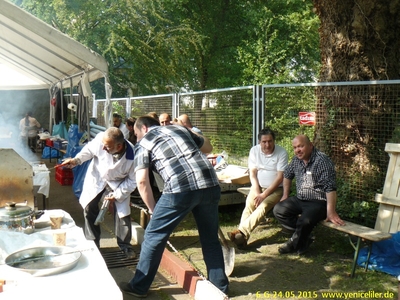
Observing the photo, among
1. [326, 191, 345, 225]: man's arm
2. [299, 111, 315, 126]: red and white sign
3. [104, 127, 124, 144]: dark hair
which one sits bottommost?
[326, 191, 345, 225]: man's arm

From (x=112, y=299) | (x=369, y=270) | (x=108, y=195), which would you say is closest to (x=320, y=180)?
(x=369, y=270)

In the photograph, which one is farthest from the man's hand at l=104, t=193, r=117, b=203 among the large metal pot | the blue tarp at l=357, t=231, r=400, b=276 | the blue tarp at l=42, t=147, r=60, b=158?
the blue tarp at l=42, t=147, r=60, b=158

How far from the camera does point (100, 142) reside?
197 inches

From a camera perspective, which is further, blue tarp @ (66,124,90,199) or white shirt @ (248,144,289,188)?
blue tarp @ (66,124,90,199)

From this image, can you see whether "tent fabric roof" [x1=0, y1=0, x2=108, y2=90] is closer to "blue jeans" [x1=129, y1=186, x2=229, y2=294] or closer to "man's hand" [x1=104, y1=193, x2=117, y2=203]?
"man's hand" [x1=104, y1=193, x2=117, y2=203]

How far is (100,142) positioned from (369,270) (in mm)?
3266

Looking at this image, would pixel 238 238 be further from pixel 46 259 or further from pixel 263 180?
pixel 46 259

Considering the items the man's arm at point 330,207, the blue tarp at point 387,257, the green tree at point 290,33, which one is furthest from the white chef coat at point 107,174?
the green tree at point 290,33

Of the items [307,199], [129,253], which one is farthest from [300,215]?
[129,253]

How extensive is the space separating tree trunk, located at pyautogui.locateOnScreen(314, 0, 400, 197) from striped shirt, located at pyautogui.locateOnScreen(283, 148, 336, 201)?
1132 mm

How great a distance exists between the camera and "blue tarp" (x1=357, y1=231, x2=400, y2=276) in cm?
478

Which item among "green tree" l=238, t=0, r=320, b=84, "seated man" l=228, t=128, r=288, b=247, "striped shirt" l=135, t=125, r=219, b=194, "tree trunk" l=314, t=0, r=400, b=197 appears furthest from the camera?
"green tree" l=238, t=0, r=320, b=84

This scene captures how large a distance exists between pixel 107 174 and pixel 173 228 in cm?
124

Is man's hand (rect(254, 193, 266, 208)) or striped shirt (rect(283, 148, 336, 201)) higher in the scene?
striped shirt (rect(283, 148, 336, 201))
